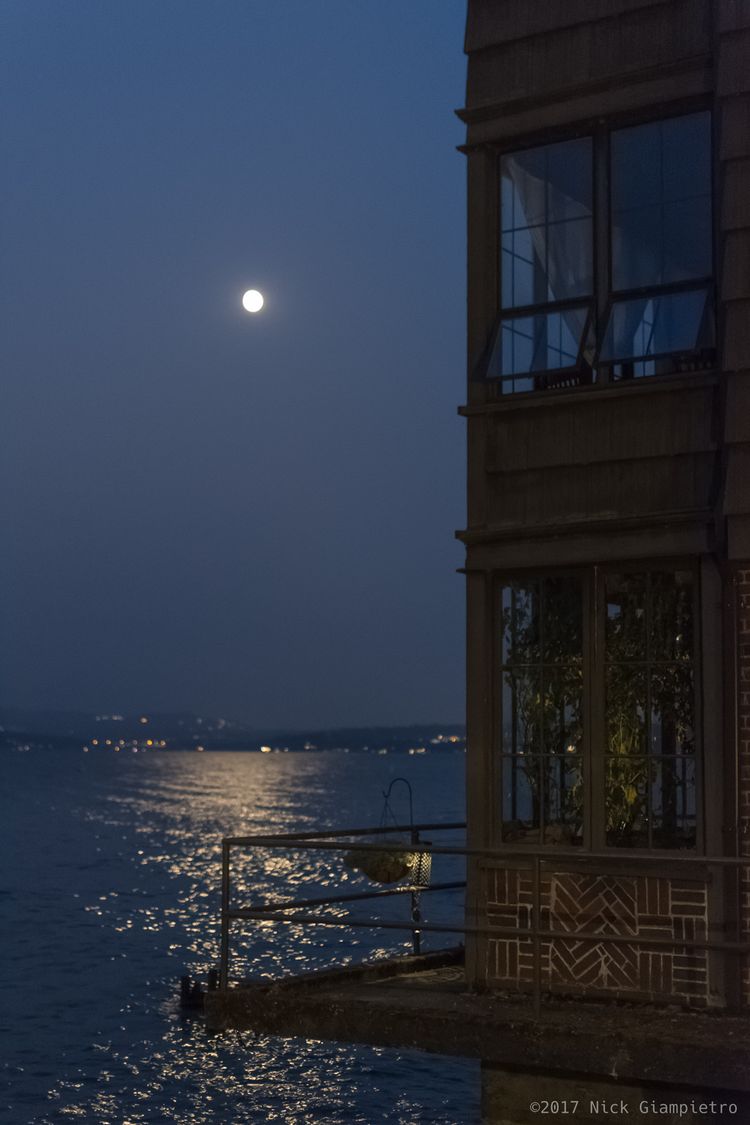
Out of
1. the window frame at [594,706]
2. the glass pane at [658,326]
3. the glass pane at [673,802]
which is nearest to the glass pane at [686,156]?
the glass pane at [658,326]

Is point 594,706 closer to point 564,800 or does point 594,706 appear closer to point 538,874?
point 564,800

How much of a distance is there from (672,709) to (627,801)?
0.74 m

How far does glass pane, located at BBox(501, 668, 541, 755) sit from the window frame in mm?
48

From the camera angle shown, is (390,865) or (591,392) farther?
(390,865)

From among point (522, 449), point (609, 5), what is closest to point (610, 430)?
point (522, 449)

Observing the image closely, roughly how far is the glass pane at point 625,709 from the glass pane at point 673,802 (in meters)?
0.22

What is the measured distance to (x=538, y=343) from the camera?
39.8 feet

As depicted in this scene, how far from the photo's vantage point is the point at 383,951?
177 ft

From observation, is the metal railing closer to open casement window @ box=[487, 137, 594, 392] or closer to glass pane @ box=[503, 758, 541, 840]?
glass pane @ box=[503, 758, 541, 840]

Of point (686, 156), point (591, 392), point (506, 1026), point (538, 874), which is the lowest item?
point (506, 1026)

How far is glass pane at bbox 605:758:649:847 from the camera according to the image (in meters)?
11.1

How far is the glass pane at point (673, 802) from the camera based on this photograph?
11.0 m

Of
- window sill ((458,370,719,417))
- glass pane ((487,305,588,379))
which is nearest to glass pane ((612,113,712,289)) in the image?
glass pane ((487,305,588,379))

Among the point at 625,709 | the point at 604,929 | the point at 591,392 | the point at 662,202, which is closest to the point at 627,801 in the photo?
the point at 625,709
